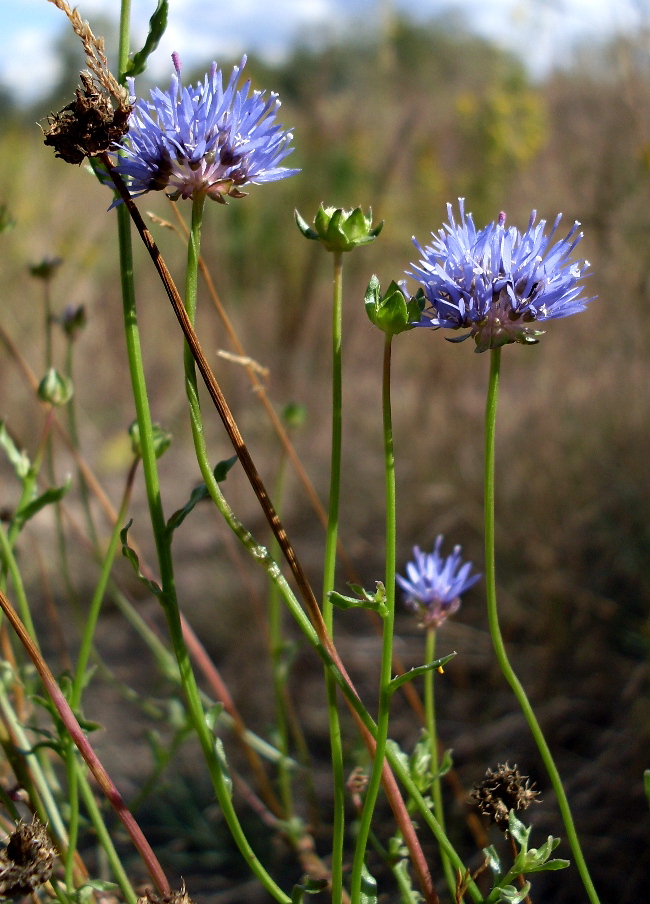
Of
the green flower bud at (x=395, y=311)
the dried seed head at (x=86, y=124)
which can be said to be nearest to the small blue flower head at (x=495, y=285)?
the green flower bud at (x=395, y=311)

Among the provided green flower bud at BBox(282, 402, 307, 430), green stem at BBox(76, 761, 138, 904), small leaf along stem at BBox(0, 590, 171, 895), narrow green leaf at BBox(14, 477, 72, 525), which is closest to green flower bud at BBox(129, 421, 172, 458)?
narrow green leaf at BBox(14, 477, 72, 525)

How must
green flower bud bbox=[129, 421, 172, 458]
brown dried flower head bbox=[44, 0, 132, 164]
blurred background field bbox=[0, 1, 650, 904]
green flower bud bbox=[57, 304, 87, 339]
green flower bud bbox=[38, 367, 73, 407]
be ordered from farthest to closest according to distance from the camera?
blurred background field bbox=[0, 1, 650, 904]
green flower bud bbox=[57, 304, 87, 339]
green flower bud bbox=[38, 367, 73, 407]
green flower bud bbox=[129, 421, 172, 458]
brown dried flower head bbox=[44, 0, 132, 164]

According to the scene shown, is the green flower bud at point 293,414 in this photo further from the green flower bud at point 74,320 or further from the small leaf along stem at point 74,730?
the small leaf along stem at point 74,730

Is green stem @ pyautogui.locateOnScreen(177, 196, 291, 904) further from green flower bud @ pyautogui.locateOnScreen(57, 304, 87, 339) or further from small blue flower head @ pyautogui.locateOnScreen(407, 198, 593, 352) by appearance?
green flower bud @ pyautogui.locateOnScreen(57, 304, 87, 339)

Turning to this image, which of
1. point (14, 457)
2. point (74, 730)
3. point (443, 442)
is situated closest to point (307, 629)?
point (74, 730)

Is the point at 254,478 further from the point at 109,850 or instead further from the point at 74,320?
the point at 74,320

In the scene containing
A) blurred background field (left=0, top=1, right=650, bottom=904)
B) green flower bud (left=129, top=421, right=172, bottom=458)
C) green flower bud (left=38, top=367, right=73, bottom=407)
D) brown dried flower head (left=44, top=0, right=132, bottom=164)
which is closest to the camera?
brown dried flower head (left=44, top=0, right=132, bottom=164)
